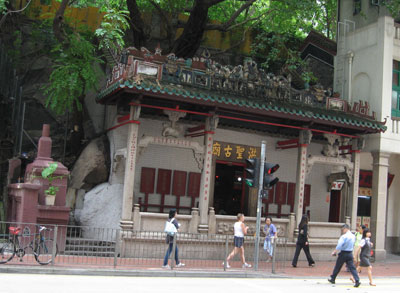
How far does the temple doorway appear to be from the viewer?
19.8 meters

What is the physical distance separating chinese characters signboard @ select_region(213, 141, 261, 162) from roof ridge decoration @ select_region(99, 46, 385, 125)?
9.56 ft

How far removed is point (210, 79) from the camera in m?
15.9

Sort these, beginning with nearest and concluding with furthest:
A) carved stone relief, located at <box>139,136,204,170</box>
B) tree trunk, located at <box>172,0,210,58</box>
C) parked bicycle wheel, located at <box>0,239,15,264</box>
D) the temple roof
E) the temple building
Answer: parked bicycle wheel, located at <box>0,239,15,264</box> < the temple roof < the temple building < carved stone relief, located at <box>139,136,204,170</box> < tree trunk, located at <box>172,0,210,58</box>

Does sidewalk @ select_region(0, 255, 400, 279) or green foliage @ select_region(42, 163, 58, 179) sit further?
green foliage @ select_region(42, 163, 58, 179)

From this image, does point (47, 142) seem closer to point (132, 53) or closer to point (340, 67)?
point (132, 53)

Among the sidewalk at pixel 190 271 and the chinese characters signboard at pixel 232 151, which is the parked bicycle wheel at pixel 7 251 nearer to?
the sidewalk at pixel 190 271

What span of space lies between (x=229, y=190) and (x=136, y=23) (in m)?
7.54

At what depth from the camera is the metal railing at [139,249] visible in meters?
12.9

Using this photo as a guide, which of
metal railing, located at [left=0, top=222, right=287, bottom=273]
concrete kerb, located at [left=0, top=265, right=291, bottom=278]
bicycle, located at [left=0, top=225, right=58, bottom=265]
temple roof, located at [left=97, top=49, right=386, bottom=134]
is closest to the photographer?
concrete kerb, located at [left=0, top=265, right=291, bottom=278]

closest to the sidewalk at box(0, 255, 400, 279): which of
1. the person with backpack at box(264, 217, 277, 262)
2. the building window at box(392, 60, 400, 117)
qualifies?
the person with backpack at box(264, 217, 277, 262)

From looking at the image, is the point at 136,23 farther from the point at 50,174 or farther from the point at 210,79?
the point at 50,174

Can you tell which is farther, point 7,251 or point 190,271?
point 190,271

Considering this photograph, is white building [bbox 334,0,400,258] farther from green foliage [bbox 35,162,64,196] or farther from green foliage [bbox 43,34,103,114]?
green foliage [bbox 35,162,64,196]

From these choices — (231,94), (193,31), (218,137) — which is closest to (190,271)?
(231,94)
